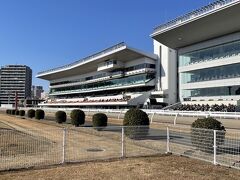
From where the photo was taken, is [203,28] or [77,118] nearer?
[77,118]

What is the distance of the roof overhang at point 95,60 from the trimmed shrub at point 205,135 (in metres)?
76.1

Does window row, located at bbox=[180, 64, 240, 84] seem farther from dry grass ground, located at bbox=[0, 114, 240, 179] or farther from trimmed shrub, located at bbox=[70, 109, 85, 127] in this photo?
dry grass ground, located at bbox=[0, 114, 240, 179]

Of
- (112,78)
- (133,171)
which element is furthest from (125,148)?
(112,78)

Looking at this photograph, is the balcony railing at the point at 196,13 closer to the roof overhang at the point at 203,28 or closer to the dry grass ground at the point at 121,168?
the roof overhang at the point at 203,28

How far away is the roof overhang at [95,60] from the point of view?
93.7 m

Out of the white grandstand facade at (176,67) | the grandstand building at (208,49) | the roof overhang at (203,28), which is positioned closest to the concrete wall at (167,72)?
the white grandstand facade at (176,67)

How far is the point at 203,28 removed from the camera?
6569 cm

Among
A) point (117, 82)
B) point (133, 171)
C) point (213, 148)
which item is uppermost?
point (117, 82)

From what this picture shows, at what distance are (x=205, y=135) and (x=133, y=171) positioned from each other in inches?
166

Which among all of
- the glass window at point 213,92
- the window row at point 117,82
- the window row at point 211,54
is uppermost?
the window row at point 211,54

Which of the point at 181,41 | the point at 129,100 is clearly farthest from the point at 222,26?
the point at 129,100

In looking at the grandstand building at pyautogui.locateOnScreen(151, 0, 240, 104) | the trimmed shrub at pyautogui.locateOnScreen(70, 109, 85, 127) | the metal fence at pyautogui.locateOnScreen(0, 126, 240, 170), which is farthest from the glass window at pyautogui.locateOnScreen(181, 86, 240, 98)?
the metal fence at pyautogui.locateOnScreen(0, 126, 240, 170)

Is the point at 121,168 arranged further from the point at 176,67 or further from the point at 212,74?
the point at 176,67

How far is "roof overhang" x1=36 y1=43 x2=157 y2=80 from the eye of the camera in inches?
3688
